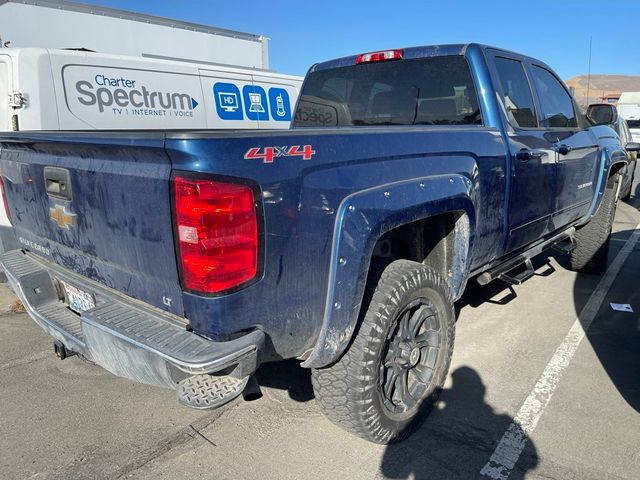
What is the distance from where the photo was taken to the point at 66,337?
236 centimetres

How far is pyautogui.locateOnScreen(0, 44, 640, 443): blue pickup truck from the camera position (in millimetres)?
1819

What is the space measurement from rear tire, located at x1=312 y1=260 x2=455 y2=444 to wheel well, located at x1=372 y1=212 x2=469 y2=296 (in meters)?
0.22

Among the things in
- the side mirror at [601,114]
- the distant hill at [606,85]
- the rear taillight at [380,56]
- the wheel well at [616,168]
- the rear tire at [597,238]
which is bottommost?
the rear tire at [597,238]

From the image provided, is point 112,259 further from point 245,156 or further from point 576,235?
point 576,235

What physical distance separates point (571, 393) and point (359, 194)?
2.04m

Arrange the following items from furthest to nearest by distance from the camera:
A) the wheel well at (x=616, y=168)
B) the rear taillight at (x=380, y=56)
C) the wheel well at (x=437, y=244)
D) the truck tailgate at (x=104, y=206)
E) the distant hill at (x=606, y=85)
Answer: the distant hill at (x=606, y=85) < the wheel well at (x=616, y=168) < the rear taillight at (x=380, y=56) < the wheel well at (x=437, y=244) < the truck tailgate at (x=104, y=206)

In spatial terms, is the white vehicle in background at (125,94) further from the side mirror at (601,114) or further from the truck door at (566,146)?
the side mirror at (601,114)

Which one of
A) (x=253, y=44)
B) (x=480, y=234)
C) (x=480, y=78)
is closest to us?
(x=480, y=234)

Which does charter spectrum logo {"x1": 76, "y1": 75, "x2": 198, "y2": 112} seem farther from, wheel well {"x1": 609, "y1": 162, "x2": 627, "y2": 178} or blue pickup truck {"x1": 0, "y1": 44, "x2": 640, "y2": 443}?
wheel well {"x1": 609, "y1": 162, "x2": 627, "y2": 178}

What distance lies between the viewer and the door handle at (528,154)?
3303mm

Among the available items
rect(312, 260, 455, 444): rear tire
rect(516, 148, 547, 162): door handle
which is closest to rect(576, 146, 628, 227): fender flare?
rect(516, 148, 547, 162): door handle

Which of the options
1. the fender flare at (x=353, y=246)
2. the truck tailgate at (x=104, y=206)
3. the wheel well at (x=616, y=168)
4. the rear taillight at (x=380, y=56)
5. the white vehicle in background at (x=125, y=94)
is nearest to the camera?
the truck tailgate at (x=104, y=206)

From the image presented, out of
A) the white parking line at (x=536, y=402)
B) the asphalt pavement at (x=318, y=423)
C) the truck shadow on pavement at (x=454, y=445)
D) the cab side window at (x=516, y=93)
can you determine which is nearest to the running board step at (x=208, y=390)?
the asphalt pavement at (x=318, y=423)

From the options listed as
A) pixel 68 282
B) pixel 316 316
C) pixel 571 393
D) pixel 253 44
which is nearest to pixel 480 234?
pixel 571 393
